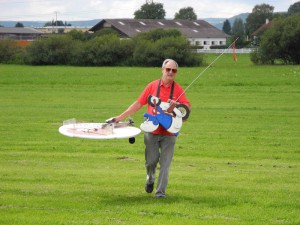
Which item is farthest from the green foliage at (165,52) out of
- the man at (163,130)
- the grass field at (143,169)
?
the man at (163,130)

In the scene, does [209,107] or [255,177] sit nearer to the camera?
[255,177]

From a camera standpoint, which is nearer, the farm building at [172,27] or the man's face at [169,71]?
the man's face at [169,71]

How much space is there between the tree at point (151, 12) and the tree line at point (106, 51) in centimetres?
10193

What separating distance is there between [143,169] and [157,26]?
120 metres

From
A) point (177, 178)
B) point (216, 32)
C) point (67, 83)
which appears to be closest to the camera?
point (177, 178)

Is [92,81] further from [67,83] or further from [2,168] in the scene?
[2,168]

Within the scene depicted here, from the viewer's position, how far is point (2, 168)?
1407 centimetres

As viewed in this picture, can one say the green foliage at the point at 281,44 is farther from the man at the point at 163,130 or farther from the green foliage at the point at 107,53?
the man at the point at 163,130

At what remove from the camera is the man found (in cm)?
1053

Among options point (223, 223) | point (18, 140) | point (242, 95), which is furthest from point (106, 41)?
point (223, 223)

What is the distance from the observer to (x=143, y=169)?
47.1 ft

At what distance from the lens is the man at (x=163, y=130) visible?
10.5m

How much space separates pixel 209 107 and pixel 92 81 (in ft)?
59.0

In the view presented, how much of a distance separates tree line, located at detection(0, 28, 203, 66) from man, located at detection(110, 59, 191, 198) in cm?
5998
